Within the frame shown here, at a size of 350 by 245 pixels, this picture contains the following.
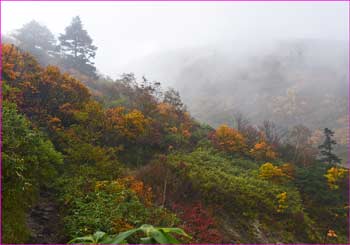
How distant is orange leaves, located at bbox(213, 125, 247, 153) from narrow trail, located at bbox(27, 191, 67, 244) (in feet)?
44.6

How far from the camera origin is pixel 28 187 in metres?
9.09

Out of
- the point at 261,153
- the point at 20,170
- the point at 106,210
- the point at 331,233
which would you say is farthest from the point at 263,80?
the point at 20,170

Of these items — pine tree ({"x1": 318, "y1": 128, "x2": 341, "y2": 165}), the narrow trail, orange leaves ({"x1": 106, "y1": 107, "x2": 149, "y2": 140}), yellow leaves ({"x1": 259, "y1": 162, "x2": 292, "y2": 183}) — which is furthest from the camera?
pine tree ({"x1": 318, "y1": 128, "x2": 341, "y2": 165})

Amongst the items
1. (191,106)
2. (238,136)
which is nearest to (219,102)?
(191,106)

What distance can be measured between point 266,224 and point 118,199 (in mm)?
7279

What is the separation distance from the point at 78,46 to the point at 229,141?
853 inches

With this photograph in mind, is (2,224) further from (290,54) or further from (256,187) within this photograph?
(290,54)

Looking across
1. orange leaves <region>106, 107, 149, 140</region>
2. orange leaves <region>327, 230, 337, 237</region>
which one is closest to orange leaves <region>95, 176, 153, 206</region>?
orange leaves <region>106, 107, 149, 140</region>

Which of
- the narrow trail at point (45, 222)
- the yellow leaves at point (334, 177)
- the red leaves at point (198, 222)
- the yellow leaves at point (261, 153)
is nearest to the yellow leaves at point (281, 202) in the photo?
the red leaves at point (198, 222)

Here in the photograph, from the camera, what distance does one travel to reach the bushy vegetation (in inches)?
374

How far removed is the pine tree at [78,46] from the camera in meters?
34.1

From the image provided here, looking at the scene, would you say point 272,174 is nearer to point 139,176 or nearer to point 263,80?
point 139,176

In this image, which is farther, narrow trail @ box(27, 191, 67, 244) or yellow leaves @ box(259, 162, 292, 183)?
yellow leaves @ box(259, 162, 292, 183)

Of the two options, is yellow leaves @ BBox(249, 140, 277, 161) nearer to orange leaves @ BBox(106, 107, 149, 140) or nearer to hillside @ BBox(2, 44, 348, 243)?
hillside @ BBox(2, 44, 348, 243)
